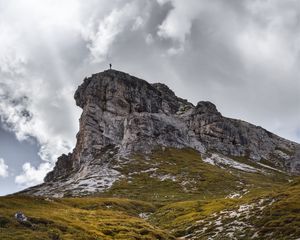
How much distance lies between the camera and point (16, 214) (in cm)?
5119

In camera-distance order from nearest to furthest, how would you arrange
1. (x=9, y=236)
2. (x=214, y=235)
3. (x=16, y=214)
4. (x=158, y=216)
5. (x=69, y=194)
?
(x=9, y=236) → (x=16, y=214) → (x=214, y=235) → (x=158, y=216) → (x=69, y=194)

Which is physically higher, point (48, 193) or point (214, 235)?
point (48, 193)

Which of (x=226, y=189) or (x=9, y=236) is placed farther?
(x=226, y=189)

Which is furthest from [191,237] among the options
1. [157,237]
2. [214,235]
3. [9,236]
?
[9,236]

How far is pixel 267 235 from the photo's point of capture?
6141 cm

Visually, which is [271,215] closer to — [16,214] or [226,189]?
[16,214]

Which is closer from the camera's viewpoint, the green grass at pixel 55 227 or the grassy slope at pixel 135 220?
the green grass at pixel 55 227

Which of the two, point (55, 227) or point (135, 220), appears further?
point (135, 220)

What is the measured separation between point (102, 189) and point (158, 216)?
256 ft

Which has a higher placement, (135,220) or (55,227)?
(135,220)

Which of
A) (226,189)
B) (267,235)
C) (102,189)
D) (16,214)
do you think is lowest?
(267,235)

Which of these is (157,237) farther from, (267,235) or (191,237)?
(267,235)

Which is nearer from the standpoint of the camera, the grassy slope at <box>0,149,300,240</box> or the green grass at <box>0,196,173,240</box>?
the green grass at <box>0,196,173,240</box>

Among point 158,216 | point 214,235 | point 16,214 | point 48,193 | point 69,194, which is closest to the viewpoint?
point 16,214
